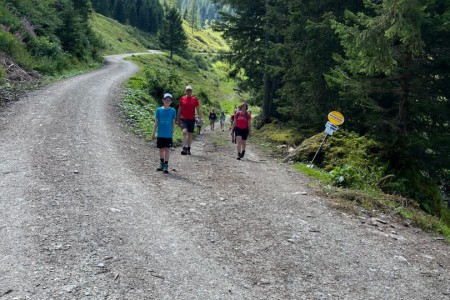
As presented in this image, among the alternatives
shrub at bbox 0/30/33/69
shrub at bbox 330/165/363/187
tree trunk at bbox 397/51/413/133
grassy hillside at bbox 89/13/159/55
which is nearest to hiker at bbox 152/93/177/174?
shrub at bbox 330/165/363/187

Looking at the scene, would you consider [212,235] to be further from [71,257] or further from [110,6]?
[110,6]

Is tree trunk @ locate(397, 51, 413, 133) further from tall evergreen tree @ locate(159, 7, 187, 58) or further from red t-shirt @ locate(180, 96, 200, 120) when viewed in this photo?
tall evergreen tree @ locate(159, 7, 187, 58)

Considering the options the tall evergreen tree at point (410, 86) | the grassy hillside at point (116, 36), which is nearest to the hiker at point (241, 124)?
the tall evergreen tree at point (410, 86)

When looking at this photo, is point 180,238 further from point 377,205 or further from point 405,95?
point 405,95

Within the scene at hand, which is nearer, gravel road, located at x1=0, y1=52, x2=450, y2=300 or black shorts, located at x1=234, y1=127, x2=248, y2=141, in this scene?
gravel road, located at x1=0, y1=52, x2=450, y2=300

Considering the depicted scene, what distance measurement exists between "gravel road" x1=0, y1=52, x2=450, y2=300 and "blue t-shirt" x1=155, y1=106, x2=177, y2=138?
1.07 meters

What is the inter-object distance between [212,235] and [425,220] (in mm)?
5423

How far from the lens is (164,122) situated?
9891 millimetres

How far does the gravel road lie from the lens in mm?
4516

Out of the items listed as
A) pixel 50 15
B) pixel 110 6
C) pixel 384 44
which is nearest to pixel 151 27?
pixel 110 6

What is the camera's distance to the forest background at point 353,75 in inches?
439

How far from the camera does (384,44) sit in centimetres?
1098

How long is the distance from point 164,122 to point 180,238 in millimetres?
4742

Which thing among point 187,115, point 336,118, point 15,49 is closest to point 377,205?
point 336,118
